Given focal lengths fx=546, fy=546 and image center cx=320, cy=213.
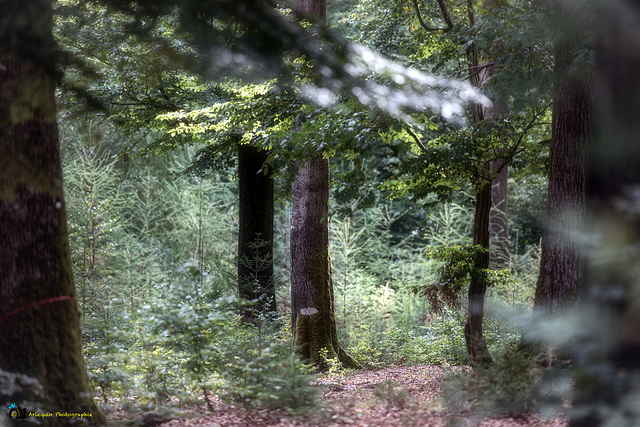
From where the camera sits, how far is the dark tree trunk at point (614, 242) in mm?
2443

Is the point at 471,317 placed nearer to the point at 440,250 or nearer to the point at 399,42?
the point at 440,250

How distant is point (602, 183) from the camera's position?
312cm

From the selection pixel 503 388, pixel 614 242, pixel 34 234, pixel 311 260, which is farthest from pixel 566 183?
pixel 34 234

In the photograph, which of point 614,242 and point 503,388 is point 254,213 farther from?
point 614,242

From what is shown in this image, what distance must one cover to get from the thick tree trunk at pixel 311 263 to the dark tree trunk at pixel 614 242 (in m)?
5.85

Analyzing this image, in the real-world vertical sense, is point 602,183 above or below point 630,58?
below

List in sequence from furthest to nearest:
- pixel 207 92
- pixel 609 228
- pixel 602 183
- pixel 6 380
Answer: pixel 207 92, pixel 6 380, pixel 602 183, pixel 609 228

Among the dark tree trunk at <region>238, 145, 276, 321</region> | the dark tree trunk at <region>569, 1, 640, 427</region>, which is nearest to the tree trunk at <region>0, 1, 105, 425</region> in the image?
the dark tree trunk at <region>569, 1, 640, 427</region>

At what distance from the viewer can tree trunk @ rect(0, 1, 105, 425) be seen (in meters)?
3.88

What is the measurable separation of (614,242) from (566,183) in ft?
11.3

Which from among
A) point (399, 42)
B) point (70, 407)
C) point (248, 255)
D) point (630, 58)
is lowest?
point (70, 407)

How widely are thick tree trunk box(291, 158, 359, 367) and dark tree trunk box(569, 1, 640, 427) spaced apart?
19.2ft

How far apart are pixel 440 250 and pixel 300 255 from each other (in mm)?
2371

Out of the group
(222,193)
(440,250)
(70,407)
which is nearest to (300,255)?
(440,250)
